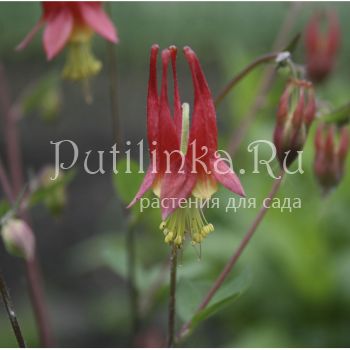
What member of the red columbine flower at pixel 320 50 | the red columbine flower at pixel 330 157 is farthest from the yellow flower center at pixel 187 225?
the red columbine flower at pixel 320 50

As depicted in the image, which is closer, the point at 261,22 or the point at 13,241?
the point at 13,241

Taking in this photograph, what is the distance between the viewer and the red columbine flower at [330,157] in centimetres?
133

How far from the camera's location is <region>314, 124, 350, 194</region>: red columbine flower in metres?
1.33

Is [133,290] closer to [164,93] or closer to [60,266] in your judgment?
[164,93]

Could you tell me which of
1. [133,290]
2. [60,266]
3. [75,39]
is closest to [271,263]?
[60,266]

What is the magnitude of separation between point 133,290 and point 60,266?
7.19ft

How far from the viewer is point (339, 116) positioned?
123 cm

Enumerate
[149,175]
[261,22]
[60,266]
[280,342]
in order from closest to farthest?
[149,175], [280,342], [60,266], [261,22]

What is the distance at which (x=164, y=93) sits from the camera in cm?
101

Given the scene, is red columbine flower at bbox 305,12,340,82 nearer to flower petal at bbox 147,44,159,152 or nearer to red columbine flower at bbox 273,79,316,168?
red columbine flower at bbox 273,79,316,168

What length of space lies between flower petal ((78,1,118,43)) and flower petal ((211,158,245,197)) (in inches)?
16.0

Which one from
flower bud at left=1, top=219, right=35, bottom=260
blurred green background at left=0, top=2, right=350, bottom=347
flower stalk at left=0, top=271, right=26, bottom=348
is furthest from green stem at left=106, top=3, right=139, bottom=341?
flower stalk at left=0, top=271, right=26, bottom=348

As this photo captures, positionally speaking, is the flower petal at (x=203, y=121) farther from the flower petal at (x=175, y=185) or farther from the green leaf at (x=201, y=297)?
the green leaf at (x=201, y=297)

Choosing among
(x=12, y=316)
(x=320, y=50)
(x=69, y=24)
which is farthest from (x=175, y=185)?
(x=320, y=50)
